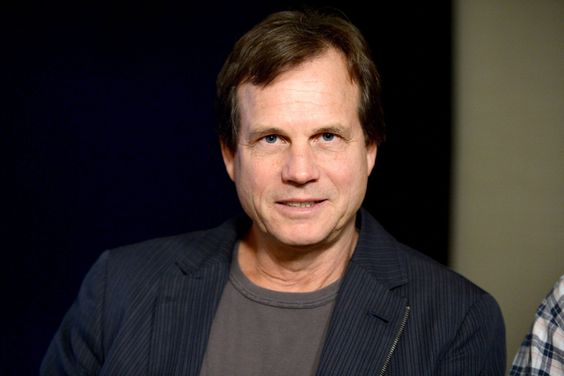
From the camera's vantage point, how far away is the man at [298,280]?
1888mm

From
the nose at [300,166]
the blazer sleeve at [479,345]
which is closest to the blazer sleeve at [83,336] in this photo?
the nose at [300,166]

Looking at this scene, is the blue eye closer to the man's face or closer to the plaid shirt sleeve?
the man's face

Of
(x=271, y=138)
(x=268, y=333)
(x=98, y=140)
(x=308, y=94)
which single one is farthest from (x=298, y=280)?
(x=98, y=140)

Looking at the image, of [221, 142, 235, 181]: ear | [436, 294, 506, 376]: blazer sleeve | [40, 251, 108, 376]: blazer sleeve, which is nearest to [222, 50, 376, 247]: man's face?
[221, 142, 235, 181]: ear

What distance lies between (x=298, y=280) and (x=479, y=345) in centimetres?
52

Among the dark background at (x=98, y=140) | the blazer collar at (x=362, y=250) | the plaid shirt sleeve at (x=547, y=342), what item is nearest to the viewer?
the plaid shirt sleeve at (x=547, y=342)

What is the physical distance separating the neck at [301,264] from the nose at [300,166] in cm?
26

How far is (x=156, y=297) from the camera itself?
81.8 inches

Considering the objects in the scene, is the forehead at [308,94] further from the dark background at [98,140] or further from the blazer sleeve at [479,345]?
the dark background at [98,140]

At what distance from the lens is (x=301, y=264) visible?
6.77 ft

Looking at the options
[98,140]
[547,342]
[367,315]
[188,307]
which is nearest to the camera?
[547,342]

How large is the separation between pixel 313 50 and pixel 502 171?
A: 1.03 meters

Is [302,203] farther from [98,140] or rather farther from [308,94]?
[98,140]

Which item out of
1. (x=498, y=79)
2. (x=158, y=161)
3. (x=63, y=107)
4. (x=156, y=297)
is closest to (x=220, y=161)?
(x=158, y=161)
